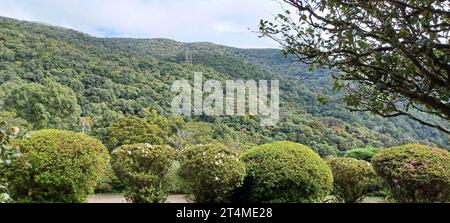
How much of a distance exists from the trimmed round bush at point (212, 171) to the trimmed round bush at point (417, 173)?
2.77 meters

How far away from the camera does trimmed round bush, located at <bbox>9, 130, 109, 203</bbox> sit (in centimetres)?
634

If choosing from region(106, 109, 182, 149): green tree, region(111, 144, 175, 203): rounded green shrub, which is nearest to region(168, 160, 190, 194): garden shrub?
region(111, 144, 175, 203): rounded green shrub

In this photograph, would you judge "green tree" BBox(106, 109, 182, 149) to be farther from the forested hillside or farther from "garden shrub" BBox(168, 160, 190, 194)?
"garden shrub" BBox(168, 160, 190, 194)

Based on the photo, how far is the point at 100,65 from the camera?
118 ft

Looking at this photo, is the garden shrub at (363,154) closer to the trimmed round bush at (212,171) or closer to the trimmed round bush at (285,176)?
the trimmed round bush at (285,176)

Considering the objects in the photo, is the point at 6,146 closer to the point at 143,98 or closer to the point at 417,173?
the point at 417,173

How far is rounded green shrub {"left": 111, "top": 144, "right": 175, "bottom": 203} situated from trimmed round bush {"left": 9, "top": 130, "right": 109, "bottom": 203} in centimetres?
91

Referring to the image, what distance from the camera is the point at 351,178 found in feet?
27.4

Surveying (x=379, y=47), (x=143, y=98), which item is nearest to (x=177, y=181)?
(x=379, y=47)

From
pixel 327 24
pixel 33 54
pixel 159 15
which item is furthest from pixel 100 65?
pixel 327 24

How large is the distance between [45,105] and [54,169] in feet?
72.3

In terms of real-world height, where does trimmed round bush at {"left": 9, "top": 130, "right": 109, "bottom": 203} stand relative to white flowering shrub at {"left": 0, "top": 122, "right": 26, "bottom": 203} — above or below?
below

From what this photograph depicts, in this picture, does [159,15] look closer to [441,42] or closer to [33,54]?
[33,54]
